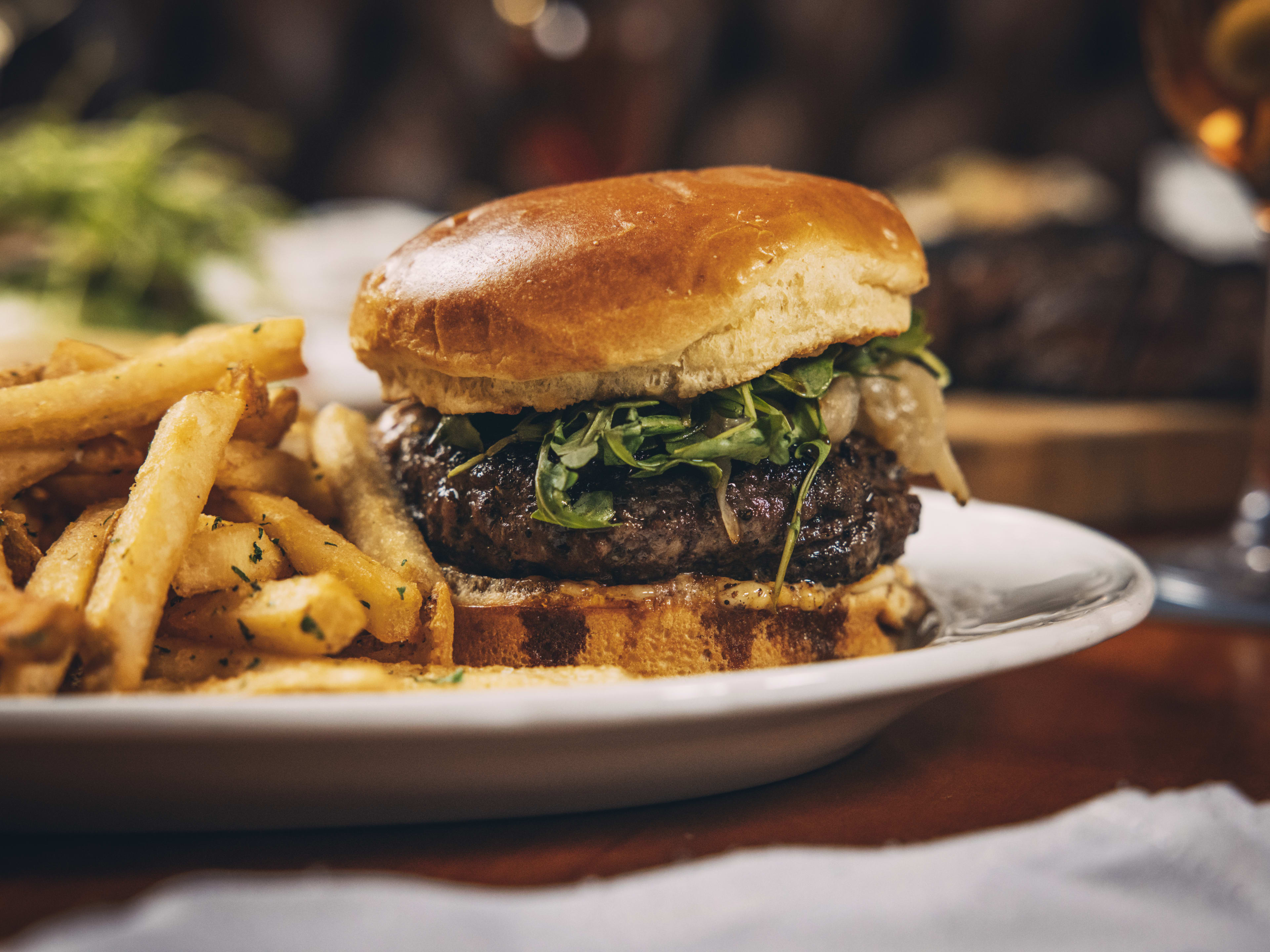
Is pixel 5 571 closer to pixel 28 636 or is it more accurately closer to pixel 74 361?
pixel 28 636

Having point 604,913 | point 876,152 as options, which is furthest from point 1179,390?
point 604,913

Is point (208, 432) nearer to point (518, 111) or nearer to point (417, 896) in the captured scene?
point (417, 896)

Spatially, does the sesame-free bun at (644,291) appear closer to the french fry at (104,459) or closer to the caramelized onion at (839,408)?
the caramelized onion at (839,408)

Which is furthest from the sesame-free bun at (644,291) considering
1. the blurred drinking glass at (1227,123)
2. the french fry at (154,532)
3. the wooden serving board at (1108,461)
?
the wooden serving board at (1108,461)

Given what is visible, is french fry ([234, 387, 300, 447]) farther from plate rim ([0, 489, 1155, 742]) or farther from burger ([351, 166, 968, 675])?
plate rim ([0, 489, 1155, 742])

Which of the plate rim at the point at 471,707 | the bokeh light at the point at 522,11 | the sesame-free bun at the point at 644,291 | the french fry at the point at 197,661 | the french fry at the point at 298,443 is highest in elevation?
the bokeh light at the point at 522,11

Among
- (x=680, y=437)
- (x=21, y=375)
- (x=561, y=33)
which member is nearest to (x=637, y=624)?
(x=680, y=437)

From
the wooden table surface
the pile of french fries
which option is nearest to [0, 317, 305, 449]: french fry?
the pile of french fries
